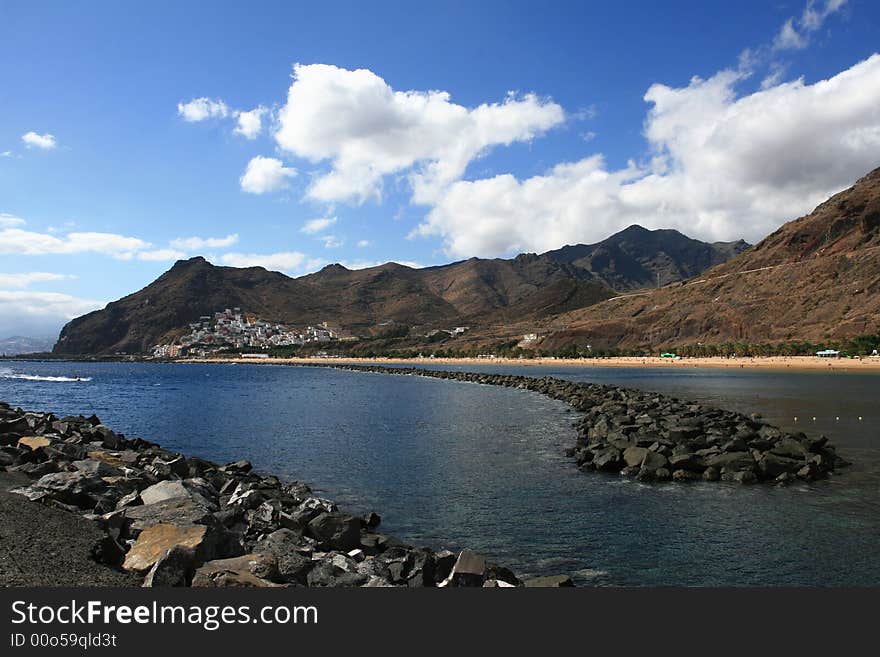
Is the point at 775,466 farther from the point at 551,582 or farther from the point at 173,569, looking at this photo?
the point at 173,569

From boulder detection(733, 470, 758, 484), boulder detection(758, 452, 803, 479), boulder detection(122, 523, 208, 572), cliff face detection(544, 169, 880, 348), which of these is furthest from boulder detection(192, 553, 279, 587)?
cliff face detection(544, 169, 880, 348)

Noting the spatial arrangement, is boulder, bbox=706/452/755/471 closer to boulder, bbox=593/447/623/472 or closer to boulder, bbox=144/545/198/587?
boulder, bbox=593/447/623/472

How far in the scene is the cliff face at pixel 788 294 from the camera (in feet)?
442

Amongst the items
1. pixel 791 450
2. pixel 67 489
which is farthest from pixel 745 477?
pixel 67 489

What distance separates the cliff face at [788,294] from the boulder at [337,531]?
13832 cm

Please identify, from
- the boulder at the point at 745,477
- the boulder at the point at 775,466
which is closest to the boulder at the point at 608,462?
the boulder at the point at 745,477

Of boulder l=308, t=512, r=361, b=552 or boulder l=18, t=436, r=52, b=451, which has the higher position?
boulder l=18, t=436, r=52, b=451

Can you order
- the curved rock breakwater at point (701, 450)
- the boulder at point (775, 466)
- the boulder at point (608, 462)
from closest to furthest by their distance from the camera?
the boulder at point (775, 466) < the curved rock breakwater at point (701, 450) < the boulder at point (608, 462)

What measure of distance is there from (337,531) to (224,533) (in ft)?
10.4

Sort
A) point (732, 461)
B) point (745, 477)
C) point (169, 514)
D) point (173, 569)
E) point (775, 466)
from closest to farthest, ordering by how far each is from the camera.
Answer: point (173, 569) < point (169, 514) < point (745, 477) < point (775, 466) < point (732, 461)

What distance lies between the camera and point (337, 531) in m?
13.5

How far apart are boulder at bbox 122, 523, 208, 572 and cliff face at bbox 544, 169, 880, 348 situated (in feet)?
467

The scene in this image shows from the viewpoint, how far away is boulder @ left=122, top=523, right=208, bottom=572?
9866 mm

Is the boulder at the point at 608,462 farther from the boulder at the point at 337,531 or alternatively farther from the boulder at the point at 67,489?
the boulder at the point at 67,489
